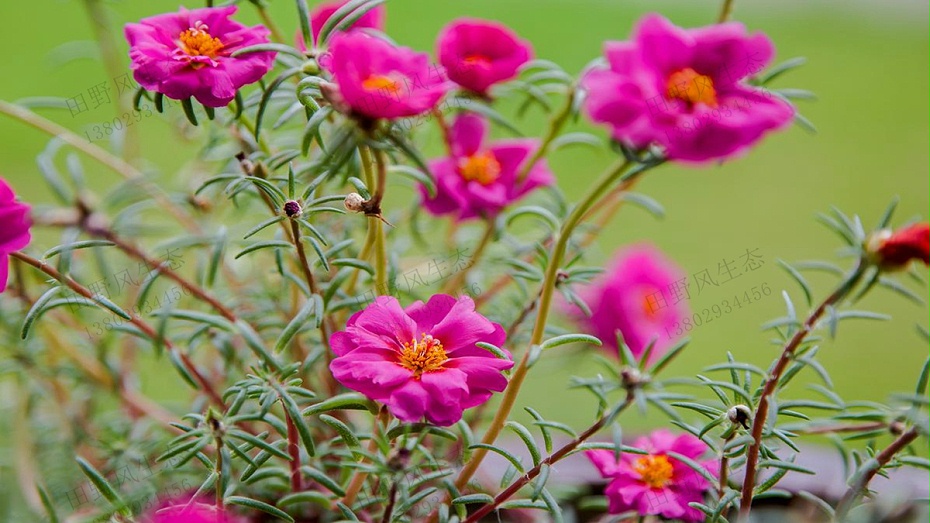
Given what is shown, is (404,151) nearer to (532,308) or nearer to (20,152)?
(532,308)

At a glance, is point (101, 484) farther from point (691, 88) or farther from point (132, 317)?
point (691, 88)

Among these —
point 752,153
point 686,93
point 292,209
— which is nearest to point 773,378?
point 686,93

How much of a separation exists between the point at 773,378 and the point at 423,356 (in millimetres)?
177

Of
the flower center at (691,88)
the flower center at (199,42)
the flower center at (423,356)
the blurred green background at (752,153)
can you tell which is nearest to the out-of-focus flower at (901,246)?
the flower center at (691,88)

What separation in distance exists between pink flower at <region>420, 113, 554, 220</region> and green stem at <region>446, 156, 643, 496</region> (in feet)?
0.39

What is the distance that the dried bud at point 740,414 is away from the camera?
0.42 meters

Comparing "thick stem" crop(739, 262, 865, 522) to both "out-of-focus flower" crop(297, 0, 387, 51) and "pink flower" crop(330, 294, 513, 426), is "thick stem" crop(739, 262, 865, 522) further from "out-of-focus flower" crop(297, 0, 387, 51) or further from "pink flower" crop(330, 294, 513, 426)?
"out-of-focus flower" crop(297, 0, 387, 51)

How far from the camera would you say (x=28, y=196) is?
4.65 feet

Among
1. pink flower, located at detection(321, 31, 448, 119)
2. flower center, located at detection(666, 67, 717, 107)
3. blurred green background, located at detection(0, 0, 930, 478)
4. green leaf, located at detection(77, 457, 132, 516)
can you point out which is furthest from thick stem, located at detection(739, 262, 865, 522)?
blurred green background, located at detection(0, 0, 930, 478)

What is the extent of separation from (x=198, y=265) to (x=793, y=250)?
3.99 ft

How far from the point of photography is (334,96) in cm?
38

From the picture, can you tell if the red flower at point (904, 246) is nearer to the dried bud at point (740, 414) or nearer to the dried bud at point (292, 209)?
the dried bud at point (740, 414)

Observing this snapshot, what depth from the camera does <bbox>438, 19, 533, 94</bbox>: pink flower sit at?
52 cm

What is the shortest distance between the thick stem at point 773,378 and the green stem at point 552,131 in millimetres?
182
